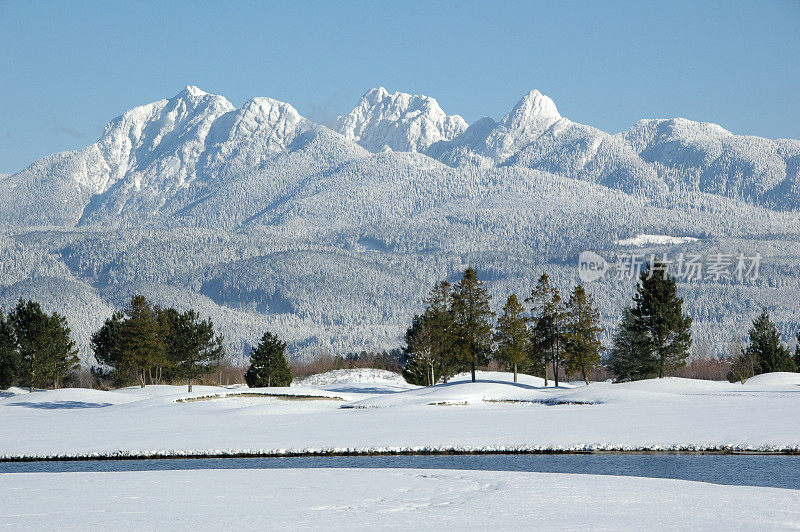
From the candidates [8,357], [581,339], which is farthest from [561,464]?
[8,357]

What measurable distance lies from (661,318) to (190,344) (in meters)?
46.4

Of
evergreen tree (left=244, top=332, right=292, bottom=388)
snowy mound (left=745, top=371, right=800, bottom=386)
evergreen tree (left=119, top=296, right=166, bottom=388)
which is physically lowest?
snowy mound (left=745, top=371, right=800, bottom=386)

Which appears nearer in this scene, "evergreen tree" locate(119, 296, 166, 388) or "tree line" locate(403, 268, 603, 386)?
"tree line" locate(403, 268, 603, 386)

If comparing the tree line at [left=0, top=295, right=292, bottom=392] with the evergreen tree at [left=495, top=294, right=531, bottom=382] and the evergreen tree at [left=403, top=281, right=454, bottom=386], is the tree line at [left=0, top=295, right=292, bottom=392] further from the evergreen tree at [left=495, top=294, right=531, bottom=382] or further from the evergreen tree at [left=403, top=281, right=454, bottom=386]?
the evergreen tree at [left=495, top=294, right=531, bottom=382]

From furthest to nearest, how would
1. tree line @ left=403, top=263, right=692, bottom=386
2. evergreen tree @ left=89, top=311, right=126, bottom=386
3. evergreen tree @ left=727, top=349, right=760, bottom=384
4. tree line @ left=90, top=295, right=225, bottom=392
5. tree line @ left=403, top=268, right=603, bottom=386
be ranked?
evergreen tree @ left=727, top=349, right=760, bottom=384
evergreen tree @ left=89, top=311, right=126, bottom=386
tree line @ left=90, top=295, right=225, bottom=392
tree line @ left=403, top=268, right=603, bottom=386
tree line @ left=403, top=263, right=692, bottom=386

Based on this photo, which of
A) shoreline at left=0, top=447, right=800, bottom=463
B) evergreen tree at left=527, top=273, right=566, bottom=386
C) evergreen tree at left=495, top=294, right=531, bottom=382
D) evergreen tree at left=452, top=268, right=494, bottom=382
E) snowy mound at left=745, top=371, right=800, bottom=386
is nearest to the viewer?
shoreline at left=0, top=447, right=800, bottom=463

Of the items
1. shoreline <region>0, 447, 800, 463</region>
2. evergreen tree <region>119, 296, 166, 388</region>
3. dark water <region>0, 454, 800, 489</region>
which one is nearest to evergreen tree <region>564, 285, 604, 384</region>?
evergreen tree <region>119, 296, 166, 388</region>

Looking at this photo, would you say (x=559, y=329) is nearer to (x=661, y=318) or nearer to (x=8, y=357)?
(x=661, y=318)

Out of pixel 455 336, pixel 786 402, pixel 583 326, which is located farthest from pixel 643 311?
pixel 786 402

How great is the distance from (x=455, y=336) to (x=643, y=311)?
17596 mm

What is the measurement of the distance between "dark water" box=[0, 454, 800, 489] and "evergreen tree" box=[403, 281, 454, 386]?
154ft

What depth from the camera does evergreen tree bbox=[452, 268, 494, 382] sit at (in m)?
86.2

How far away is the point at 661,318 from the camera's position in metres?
80.5

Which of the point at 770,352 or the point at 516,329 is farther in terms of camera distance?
the point at 770,352
